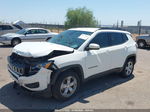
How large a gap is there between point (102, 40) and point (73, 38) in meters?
0.86

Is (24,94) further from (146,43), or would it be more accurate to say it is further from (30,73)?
(146,43)

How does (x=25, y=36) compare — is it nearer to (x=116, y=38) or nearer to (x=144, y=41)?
(x=116, y=38)

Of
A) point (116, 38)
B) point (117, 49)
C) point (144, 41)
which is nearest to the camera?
point (117, 49)

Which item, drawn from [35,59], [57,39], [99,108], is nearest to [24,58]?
[35,59]

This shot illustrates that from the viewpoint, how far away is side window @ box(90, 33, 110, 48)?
4.98 metres

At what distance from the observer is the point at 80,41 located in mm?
4746

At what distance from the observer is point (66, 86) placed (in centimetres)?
430

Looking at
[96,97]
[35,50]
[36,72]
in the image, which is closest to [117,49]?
[96,97]

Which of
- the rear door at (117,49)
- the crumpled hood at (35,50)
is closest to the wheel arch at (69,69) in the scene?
the crumpled hood at (35,50)

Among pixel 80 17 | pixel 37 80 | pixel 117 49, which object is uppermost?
pixel 80 17

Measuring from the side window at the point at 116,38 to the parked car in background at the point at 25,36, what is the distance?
29.0ft

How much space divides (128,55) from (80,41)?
7.04ft

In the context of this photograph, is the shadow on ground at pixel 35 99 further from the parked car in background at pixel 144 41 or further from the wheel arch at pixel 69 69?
the parked car in background at pixel 144 41

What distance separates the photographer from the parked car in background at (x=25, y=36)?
12930 mm
